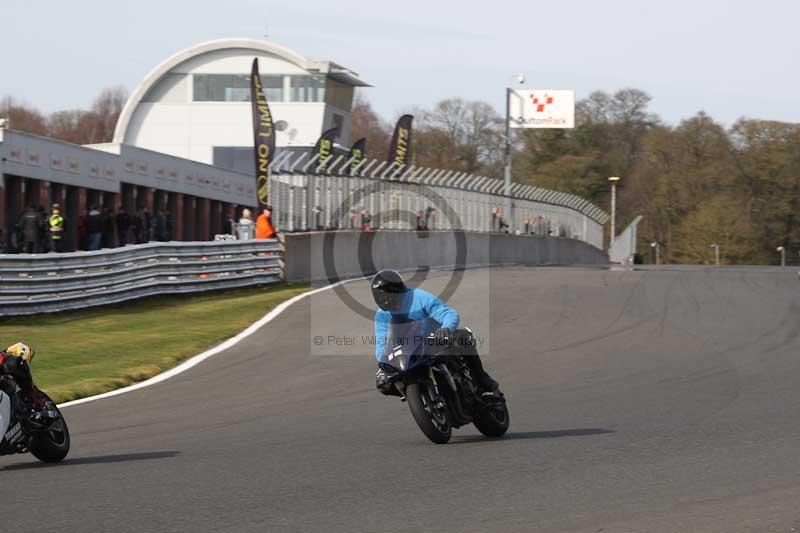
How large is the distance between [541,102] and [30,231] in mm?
53150

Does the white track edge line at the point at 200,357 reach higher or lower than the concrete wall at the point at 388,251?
lower

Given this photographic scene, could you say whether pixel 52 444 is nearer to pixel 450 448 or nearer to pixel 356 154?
pixel 450 448

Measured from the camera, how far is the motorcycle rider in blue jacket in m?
8.88

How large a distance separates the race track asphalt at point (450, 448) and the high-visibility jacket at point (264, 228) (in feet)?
29.1

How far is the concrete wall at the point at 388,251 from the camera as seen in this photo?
93.9 feet

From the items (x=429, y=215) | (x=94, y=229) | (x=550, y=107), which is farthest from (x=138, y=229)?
(x=550, y=107)

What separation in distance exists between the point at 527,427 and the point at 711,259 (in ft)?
258

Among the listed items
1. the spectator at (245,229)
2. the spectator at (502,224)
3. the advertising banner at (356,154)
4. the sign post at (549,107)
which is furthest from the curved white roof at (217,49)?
Answer: the spectator at (245,229)

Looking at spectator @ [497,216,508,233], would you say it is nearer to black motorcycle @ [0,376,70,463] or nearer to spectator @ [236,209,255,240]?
spectator @ [236,209,255,240]

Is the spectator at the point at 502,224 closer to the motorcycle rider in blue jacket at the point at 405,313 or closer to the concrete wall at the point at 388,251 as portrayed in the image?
the concrete wall at the point at 388,251

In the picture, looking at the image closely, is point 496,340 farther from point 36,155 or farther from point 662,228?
point 662,228

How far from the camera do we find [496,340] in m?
17.7

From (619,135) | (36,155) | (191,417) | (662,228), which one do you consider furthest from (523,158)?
(191,417)

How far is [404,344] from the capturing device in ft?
29.4
